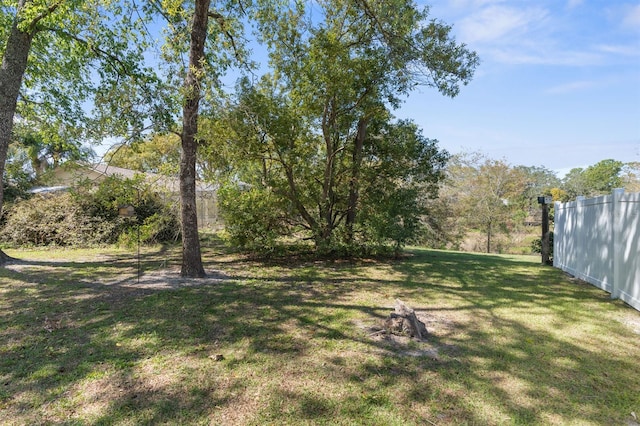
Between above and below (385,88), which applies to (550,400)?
below

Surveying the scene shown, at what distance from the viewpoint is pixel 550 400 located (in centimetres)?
254

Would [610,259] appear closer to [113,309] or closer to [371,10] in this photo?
[371,10]

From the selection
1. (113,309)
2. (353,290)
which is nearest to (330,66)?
(353,290)

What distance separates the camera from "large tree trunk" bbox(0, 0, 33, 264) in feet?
19.8

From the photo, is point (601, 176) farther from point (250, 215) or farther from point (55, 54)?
point (55, 54)

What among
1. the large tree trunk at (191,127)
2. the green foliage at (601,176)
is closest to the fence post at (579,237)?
the large tree trunk at (191,127)

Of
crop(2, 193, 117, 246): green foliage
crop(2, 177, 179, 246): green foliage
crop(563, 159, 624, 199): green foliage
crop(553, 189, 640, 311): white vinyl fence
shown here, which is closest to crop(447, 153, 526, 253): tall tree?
crop(553, 189, 640, 311): white vinyl fence

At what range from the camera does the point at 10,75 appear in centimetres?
607

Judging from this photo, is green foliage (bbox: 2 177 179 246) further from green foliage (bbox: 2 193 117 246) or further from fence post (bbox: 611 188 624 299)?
fence post (bbox: 611 188 624 299)

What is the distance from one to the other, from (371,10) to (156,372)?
7.39m

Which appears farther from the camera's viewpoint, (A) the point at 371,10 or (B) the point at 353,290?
(A) the point at 371,10

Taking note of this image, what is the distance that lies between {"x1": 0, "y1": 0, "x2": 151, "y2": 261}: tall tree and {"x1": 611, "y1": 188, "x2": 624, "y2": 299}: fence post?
9.16 meters

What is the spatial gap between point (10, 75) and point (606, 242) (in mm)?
10444

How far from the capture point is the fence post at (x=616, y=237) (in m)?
5.00
